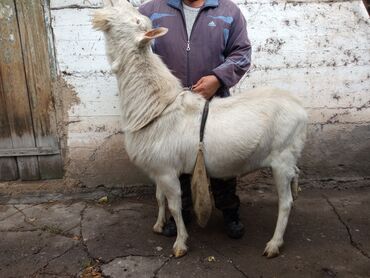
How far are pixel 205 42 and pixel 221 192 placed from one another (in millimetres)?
1321

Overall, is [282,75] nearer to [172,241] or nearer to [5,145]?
[172,241]

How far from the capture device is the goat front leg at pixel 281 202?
325 centimetres

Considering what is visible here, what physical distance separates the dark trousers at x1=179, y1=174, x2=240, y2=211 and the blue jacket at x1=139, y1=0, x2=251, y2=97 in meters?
0.88

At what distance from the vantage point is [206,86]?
10.5 ft

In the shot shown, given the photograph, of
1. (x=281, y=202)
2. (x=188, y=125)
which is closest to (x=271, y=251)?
(x=281, y=202)

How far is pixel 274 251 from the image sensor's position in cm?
338

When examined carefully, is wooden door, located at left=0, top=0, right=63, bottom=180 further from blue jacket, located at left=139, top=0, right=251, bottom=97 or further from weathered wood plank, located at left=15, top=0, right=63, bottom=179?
blue jacket, located at left=139, top=0, right=251, bottom=97

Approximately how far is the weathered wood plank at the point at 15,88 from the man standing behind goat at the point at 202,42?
1.56m

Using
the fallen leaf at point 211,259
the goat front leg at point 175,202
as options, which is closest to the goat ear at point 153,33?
the goat front leg at point 175,202

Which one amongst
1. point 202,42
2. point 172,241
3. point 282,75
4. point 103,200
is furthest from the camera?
point 103,200

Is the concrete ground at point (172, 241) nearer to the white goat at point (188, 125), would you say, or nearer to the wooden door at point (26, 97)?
the wooden door at point (26, 97)

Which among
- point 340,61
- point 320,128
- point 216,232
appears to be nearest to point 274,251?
point 216,232

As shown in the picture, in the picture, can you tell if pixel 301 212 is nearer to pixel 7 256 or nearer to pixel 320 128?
pixel 320 128

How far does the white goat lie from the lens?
3037 mm
